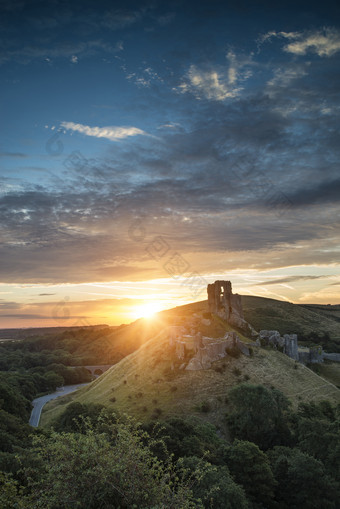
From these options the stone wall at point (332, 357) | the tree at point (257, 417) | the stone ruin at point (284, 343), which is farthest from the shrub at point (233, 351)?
the stone wall at point (332, 357)

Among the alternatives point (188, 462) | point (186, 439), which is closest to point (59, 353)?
point (186, 439)

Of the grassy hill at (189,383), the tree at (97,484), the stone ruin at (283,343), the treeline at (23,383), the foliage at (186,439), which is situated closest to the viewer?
the tree at (97,484)

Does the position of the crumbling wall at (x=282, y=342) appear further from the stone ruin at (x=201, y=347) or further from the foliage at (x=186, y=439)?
the foliage at (x=186, y=439)

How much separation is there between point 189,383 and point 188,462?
2597cm

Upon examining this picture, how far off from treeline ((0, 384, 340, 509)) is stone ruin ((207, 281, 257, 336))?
27643 millimetres

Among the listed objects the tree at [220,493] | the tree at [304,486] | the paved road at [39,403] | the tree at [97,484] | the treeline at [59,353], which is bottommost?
the paved road at [39,403]

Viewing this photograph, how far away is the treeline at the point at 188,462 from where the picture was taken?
16.5 metres

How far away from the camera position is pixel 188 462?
3141cm

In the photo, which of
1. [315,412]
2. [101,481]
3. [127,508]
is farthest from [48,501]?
[315,412]

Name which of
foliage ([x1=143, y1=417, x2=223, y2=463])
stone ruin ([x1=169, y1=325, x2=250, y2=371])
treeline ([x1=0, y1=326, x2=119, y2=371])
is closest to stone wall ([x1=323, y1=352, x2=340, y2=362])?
stone ruin ([x1=169, y1=325, x2=250, y2=371])

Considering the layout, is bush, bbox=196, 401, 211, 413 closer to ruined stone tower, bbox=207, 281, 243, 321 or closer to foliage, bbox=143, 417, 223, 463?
foliage, bbox=143, 417, 223, 463

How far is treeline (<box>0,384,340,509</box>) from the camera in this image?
54.1 feet

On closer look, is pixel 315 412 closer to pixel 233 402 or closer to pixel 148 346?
pixel 233 402

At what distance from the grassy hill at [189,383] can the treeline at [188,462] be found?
402 cm
